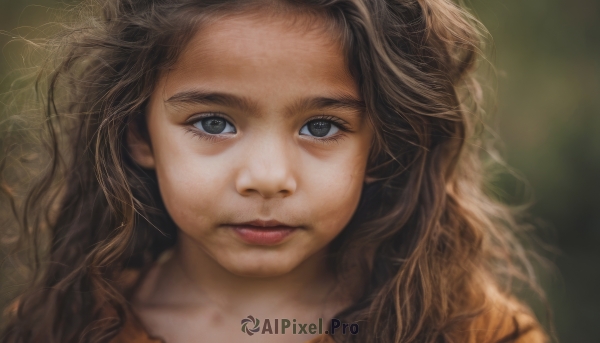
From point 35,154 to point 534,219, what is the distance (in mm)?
2084

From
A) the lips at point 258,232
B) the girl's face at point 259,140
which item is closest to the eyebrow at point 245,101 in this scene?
the girl's face at point 259,140

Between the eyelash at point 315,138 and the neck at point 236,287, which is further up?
the eyelash at point 315,138

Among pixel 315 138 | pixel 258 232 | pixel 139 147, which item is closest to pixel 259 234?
pixel 258 232

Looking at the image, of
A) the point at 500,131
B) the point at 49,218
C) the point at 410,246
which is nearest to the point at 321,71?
the point at 410,246

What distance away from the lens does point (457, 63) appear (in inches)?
69.5

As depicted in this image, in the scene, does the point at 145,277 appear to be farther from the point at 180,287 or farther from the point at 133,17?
the point at 133,17

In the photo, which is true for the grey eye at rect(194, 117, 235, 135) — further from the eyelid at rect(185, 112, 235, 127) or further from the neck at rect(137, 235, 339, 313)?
the neck at rect(137, 235, 339, 313)

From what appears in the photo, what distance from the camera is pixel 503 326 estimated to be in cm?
186

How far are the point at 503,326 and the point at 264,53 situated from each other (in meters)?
1.02

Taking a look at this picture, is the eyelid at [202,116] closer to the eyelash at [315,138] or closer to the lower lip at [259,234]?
the eyelash at [315,138]

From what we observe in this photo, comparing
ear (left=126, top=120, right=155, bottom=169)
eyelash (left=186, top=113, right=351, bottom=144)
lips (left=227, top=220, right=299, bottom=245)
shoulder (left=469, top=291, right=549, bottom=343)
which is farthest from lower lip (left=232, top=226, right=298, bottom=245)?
shoulder (left=469, top=291, right=549, bottom=343)

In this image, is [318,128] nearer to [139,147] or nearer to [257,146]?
[257,146]

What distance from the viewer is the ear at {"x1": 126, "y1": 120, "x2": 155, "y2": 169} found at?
174cm

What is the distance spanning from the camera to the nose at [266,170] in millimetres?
1486
